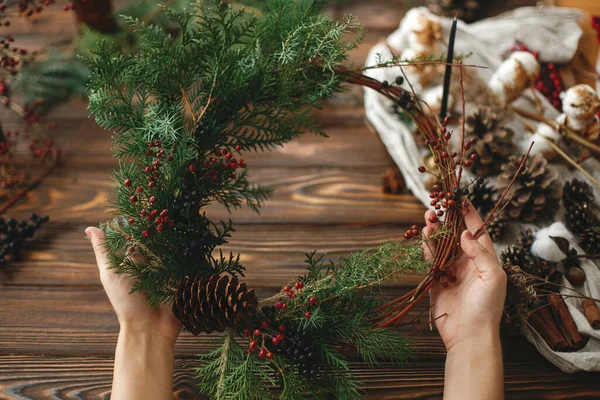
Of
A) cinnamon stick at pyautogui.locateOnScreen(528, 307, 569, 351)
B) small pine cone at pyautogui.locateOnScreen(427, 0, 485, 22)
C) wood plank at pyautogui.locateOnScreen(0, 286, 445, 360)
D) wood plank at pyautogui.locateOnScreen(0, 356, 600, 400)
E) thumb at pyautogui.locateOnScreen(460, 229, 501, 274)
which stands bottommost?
wood plank at pyautogui.locateOnScreen(0, 356, 600, 400)

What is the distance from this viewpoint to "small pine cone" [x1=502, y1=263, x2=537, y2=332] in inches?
29.7

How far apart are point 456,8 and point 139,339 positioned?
1303 millimetres

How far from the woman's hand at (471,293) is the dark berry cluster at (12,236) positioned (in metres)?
0.79

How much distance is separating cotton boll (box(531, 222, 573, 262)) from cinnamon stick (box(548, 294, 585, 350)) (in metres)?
0.07

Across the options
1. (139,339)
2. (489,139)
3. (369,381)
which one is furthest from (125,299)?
(489,139)

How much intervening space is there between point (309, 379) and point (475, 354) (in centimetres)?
23

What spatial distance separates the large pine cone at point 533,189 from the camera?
2.96 feet

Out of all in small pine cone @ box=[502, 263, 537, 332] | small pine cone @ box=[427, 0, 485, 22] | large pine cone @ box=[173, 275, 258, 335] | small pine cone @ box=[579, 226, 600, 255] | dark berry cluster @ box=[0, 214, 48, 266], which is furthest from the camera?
small pine cone @ box=[427, 0, 485, 22]

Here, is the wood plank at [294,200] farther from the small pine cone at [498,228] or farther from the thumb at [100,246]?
the thumb at [100,246]

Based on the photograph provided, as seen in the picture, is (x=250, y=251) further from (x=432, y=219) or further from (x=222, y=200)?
(x=432, y=219)

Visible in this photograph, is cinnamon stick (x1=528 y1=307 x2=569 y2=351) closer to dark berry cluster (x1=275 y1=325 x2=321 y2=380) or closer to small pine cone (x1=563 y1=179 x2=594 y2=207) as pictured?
small pine cone (x1=563 y1=179 x2=594 y2=207)

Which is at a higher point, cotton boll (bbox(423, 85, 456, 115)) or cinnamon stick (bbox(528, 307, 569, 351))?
cotton boll (bbox(423, 85, 456, 115))

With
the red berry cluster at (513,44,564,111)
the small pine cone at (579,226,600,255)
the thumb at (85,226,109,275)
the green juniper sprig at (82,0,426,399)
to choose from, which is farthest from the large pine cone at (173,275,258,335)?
the red berry cluster at (513,44,564,111)

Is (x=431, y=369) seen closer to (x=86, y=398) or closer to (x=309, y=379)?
(x=309, y=379)
